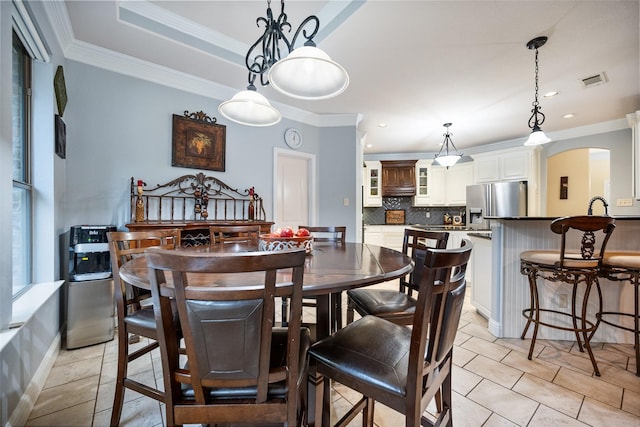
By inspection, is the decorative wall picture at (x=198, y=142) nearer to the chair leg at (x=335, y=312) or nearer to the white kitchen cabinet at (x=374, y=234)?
the chair leg at (x=335, y=312)

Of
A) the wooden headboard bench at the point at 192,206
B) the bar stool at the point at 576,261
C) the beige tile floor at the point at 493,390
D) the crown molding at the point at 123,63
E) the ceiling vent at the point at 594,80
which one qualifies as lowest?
the beige tile floor at the point at 493,390

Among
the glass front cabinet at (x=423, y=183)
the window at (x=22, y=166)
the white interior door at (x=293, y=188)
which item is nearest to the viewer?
the window at (x=22, y=166)

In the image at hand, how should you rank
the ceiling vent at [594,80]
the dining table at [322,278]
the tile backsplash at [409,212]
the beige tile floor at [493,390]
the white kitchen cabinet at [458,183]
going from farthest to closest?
the tile backsplash at [409,212] < the white kitchen cabinet at [458,183] < the ceiling vent at [594,80] < the beige tile floor at [493,390] < the dining table at [322,278]

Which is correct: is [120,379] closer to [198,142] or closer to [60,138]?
[60,138]

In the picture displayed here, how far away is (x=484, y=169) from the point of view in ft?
18.9

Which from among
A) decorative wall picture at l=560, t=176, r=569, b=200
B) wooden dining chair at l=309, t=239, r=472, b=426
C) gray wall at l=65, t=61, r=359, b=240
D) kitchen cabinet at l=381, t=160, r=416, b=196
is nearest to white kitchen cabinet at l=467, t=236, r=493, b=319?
wooden dining chair at l=309, t=239, r=472, b=426

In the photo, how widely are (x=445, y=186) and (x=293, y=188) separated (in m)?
4.13

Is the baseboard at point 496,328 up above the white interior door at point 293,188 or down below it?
below

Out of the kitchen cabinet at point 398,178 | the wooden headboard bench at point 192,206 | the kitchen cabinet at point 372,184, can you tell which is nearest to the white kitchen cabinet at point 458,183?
the kitchen cabinet at point 398,178

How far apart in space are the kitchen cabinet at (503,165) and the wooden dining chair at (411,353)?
5528 mm

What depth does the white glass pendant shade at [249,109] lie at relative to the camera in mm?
1730

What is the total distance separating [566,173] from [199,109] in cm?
713

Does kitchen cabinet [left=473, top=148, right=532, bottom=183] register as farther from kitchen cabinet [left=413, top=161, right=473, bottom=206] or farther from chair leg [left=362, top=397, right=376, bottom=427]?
chair leg [left=362, top=397, right=376, bottom=427]

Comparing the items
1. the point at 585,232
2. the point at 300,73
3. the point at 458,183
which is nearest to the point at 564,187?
the point at 458,183
